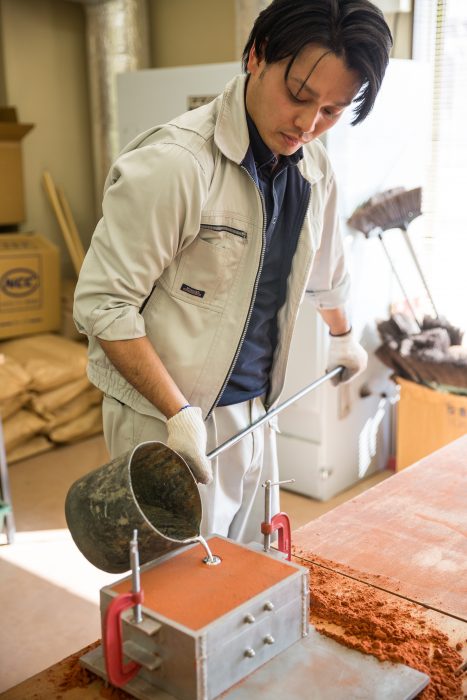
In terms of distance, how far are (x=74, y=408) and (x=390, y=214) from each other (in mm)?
1785

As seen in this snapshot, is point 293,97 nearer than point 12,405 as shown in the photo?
Yes

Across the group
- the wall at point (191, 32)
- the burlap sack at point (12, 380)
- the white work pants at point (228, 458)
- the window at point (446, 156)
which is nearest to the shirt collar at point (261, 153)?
the white work pants at point (228, 458)

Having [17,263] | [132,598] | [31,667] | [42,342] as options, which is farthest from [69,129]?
[132,598]

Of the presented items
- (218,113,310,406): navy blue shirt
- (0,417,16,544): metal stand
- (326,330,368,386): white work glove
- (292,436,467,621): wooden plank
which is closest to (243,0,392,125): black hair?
(218,113,310,406): navy blue shirt

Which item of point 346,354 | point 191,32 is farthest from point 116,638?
point 191,32

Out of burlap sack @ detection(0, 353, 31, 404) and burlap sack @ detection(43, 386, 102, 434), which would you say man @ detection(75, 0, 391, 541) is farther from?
burlap sack @ detection(43, 386, 102, 434)

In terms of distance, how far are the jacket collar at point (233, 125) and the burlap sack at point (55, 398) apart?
8.11 ft

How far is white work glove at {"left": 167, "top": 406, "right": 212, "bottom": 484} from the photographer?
4.04 feet

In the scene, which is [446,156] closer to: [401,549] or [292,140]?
[292,140]

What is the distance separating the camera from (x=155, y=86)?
3273 mm

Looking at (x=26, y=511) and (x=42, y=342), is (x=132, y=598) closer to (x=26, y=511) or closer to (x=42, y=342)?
(x=26, y=511)

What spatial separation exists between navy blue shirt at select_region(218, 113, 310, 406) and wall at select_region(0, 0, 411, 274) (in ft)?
8.44

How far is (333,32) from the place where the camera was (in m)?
1.18

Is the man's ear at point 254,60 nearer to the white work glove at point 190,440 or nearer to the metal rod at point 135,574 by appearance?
the white work glove at point 190,440
